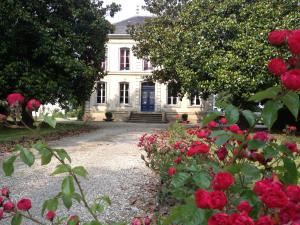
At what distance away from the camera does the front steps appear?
104 feet

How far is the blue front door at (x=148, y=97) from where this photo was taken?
3369 centimetres

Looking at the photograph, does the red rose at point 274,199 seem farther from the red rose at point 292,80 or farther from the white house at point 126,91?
the white house at point 126,91

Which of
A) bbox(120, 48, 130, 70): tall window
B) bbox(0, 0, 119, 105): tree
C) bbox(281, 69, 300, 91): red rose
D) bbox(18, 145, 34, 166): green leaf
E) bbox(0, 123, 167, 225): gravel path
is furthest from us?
bbox(120, 48, 130, 70): tall window

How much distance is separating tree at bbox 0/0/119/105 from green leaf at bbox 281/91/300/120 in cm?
1671

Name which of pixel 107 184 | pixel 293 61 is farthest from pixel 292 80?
pixel 107 184

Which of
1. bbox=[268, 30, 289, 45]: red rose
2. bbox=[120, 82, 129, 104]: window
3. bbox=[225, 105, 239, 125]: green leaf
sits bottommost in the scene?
bbox=[225, 105, 239, 125]: green leaf

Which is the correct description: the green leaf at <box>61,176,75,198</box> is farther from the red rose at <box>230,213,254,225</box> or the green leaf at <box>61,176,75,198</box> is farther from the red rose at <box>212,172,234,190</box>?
the red rose at <box>230,213,254,225</box>

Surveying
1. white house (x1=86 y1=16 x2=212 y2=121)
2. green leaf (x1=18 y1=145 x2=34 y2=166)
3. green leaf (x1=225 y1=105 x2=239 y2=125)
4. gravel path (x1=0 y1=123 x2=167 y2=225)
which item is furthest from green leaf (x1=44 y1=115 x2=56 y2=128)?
white house (x1=86 y1=16 x2=212 y2=121)

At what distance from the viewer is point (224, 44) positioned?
19.1m

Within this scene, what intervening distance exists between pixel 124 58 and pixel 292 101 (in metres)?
33.1

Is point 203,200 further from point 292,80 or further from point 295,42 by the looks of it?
point 295,42

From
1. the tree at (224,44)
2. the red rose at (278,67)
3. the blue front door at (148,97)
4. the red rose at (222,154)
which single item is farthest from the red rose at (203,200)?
the blue front door at (148,97)

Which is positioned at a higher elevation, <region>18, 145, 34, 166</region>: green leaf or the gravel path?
<region>18, 145, 34, 166</region>: green leaf

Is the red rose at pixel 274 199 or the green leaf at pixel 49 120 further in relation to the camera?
the green leaf at pixel 49 120
